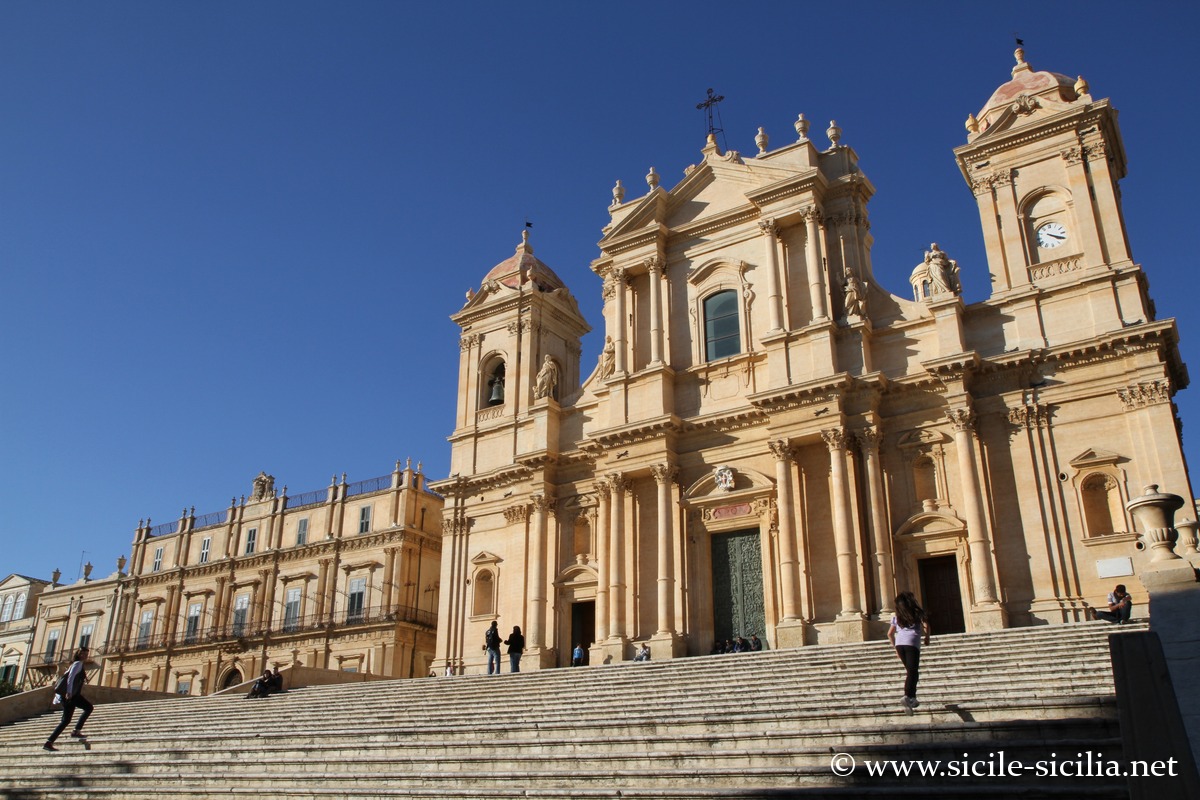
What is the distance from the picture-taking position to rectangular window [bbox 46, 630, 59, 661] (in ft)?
167

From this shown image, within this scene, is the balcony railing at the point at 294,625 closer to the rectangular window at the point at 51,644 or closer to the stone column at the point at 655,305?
the rectangular window at the point at 51,644

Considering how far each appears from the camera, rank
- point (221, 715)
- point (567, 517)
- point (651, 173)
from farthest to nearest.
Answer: point (651, 173)
point (567, 517)
point (221, 715)

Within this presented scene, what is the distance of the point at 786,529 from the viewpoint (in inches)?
947

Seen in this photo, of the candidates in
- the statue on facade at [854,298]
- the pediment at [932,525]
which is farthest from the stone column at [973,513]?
the statue on facade at [854,298]

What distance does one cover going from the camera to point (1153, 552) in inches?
451

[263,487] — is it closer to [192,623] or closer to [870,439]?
[192,623]

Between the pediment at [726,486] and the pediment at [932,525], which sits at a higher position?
the pediment at [726,486]

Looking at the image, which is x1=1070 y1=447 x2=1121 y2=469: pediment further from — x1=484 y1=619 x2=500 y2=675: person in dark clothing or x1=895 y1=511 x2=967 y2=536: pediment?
x1=484 y1=619 x2=500 y2=675: person in dark clothing

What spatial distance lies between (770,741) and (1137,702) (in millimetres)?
3869

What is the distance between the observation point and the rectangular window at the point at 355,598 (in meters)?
40.6

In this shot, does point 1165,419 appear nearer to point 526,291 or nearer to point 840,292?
point 840,292

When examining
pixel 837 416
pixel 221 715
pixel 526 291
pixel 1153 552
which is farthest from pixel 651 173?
pixel 1153 552

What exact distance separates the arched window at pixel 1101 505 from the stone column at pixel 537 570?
558 inches

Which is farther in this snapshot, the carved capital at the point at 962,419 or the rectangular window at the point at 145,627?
the rectangular window at the point at 145,627
